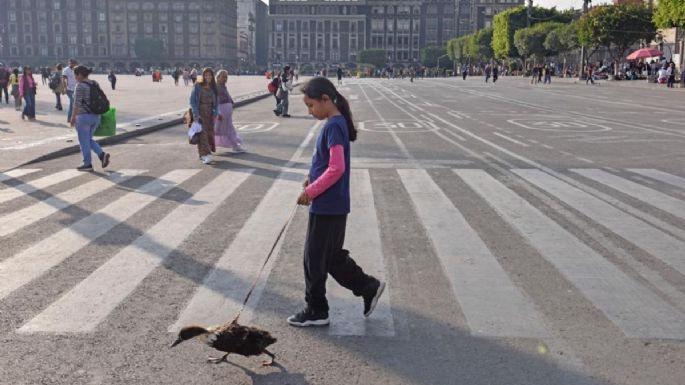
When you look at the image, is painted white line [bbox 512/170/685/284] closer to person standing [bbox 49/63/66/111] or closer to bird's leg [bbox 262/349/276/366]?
bird's leg [bbox 262/349/276/366]

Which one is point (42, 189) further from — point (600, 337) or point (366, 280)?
point (600, 337)

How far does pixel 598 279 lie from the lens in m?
5.51

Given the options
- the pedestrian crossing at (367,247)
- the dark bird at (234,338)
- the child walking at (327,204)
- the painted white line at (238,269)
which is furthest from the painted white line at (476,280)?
the painted white line at (238,269)

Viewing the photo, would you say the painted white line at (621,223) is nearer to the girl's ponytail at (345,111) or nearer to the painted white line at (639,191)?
the painted white line at (639,191)

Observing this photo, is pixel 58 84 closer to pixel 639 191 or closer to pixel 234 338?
pixel 639 191

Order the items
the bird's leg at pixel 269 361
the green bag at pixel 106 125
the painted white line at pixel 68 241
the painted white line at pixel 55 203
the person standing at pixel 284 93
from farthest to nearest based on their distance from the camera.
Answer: the person standing at pixel 284 93 → the green bag at pixel 106 125 → the painted white line at pixel 55 203 → the painted white line at pixel 68 241 → the bird's leg at pixel 269 361

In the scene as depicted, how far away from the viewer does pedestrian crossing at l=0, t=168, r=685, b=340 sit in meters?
4.66

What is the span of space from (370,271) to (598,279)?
174cm

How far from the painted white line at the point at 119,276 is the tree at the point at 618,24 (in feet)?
190

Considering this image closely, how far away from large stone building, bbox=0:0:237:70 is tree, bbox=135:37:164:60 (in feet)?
6.25

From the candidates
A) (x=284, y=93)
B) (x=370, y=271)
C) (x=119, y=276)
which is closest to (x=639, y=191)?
(x=370, y=271)

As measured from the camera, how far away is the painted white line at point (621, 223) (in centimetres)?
631

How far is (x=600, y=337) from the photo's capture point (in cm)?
435

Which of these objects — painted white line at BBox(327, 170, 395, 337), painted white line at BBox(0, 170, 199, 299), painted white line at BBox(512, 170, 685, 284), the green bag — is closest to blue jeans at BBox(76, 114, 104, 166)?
the green bag
